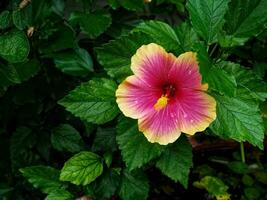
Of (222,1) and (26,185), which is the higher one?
(222,1)

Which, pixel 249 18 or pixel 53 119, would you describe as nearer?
pixel 249 18

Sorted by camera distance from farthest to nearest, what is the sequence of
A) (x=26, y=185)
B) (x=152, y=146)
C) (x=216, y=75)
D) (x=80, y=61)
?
(x=26, y=185)
(x=80, y=61)
(x=152, y=146)
(x=216, y=75)

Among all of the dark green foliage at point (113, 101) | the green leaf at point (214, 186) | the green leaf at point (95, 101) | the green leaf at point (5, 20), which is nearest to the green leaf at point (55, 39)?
the dark green foliage at point (113, 101)

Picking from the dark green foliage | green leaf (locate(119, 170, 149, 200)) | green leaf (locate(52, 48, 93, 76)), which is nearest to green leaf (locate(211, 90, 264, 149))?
the dark green foliage

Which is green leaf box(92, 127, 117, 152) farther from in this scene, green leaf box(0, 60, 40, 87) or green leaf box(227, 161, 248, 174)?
green leaf box(227, 161, 248, 174)

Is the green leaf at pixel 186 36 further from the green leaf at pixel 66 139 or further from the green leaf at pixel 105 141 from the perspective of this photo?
the green leaf at pixel 66 139

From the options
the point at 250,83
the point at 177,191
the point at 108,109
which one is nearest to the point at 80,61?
the point at 108,109

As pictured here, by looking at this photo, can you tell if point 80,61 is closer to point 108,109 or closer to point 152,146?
point 108,109

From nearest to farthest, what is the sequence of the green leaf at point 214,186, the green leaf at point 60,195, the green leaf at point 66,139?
the green leaf at point 60,195
the green leaf at point 66,139
the green leaf at point 214,186
